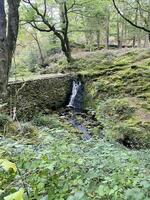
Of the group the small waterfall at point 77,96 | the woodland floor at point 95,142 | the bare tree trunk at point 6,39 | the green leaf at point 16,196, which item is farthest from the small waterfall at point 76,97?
the green leaf at point 16,196

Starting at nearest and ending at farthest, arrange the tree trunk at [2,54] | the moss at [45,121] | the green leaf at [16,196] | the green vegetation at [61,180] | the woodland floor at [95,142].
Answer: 1. the green leaf at [16,196]
2. the green vegetation at [61,180]
3. the woodland floor at [95,142]
4. the tree trunk at [2,54]
5. the moss at [45,121]

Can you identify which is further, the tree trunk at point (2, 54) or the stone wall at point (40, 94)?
the stone wall at point (40, 94)

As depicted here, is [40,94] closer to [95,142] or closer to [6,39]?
[6,39]

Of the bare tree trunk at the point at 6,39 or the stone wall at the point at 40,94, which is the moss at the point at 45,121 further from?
the bare tree trunk at the point at 6,39

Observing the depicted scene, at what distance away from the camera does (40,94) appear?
12.3 m

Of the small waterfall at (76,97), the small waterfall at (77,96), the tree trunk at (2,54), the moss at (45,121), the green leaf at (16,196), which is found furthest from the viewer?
the small waterfall at (77,96)

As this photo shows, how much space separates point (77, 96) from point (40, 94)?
1708 mm

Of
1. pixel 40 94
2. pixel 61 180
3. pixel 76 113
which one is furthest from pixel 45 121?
pixel 61 180

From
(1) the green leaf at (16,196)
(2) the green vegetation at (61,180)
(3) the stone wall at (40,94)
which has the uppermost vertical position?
(1) the green leaf at (16,196)

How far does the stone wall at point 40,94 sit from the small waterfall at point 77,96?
21 cm

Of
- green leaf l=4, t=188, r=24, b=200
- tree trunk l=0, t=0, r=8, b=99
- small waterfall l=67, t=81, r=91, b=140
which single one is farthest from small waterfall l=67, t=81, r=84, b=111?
green leaf l=4, t=188, r=24, b=200

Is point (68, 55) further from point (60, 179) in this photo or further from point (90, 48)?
point (60, 179)

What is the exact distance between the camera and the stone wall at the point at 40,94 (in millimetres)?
11233

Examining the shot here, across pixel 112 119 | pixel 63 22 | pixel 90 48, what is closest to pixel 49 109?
pixel 112 119
